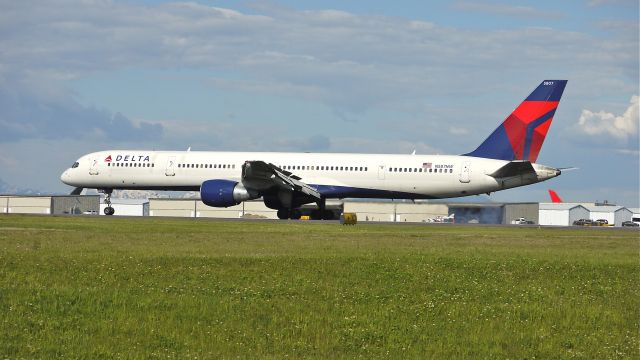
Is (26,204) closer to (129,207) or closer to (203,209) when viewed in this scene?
(203,209)

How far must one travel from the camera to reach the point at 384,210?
4564 inches

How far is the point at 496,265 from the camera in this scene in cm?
2891

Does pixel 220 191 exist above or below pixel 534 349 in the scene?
above

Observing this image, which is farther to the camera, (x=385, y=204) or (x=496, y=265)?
(x=385, y=204)

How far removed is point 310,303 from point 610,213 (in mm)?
121200

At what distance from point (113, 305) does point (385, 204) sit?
9856cm

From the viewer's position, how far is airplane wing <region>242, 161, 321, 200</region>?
62.5 meters

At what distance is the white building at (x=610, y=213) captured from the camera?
13212 cm

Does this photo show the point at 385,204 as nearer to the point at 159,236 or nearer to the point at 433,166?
the point at 433,166

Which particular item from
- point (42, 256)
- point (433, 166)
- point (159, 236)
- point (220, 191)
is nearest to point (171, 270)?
point (42, 256)

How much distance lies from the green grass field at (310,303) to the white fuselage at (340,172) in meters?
32.1

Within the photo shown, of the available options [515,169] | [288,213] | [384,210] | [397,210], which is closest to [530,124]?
[515,169]

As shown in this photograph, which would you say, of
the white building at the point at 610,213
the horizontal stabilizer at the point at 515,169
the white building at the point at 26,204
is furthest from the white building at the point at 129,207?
the horizontal stabilizer at the point at 515,169

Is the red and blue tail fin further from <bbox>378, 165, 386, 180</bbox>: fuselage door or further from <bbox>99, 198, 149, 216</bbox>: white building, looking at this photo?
<bbox>99, 198, 149, 216</bbox>: white building
